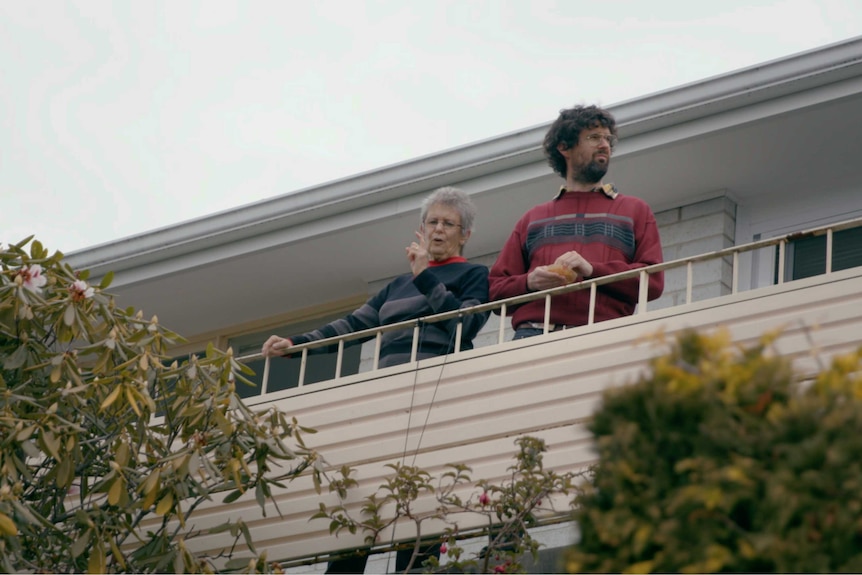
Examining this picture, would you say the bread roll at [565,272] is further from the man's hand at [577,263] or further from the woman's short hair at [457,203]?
the woman's short hair at [457,203]

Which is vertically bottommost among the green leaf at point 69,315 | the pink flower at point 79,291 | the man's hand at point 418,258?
the green leaf at point 69,315

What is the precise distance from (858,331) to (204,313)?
6.45 metres

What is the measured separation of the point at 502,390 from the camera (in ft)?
→ 21.9

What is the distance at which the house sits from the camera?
6.40 meters

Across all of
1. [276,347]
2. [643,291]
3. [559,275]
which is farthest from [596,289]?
[276,347]

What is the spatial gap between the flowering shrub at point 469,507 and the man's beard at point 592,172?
4.92ft

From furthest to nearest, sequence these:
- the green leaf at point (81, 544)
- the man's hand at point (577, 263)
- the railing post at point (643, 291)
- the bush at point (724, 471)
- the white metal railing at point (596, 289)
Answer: the man's hand at point (577, 263) < the railing post at point (643, 291) < the white metal railing at point (596, 289) < the green leaf at point (81, 544) < the bush at point (724, 471)

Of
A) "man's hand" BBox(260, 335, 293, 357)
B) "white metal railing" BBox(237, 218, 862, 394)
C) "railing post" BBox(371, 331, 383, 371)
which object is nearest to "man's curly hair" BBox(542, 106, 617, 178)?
"white metal railing" BBox(237, 218, 862, 394)

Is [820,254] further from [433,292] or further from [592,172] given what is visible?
[433,292]

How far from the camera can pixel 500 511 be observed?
Result: 621 cm

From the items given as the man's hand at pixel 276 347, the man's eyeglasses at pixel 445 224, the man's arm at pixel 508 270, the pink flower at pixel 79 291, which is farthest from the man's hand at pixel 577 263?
the pink flower at pixel 79 291

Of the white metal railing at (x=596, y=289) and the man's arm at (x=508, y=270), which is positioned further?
the man's arm at (x=508, y=270)

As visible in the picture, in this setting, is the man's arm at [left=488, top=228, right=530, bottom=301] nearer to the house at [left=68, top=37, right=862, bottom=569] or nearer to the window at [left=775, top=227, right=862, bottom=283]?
the house at [left=68, top=37, right=862, bottom=569]

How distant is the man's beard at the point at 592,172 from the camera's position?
23.6 feet
